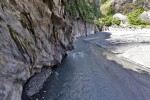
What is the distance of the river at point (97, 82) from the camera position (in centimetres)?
2891

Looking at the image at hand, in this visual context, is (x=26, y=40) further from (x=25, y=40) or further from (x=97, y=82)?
(x=97, y=82)

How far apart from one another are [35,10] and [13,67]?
15.5m

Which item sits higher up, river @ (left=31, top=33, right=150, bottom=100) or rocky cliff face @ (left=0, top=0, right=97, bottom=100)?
rocky cliff face @ (left=0, top=0, right=97, bottom=100)

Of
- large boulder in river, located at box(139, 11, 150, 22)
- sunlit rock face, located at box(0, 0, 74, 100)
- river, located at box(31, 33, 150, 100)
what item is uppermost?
sunlit rock face, located at box(0, 0, 74, 100)

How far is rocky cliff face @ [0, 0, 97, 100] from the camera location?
71.6 feet

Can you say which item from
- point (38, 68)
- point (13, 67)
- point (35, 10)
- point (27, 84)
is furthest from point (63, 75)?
point (13, 67)

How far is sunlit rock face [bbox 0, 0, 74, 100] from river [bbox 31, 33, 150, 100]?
3782 millimetres

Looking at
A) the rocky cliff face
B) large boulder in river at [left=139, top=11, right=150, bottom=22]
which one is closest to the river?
the rocky cliff face

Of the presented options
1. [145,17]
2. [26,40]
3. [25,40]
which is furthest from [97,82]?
[145,17]

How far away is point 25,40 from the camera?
28.3 m

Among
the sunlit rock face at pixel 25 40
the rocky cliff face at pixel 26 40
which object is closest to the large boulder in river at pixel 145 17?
the rocky cliff face at pixel 26 40

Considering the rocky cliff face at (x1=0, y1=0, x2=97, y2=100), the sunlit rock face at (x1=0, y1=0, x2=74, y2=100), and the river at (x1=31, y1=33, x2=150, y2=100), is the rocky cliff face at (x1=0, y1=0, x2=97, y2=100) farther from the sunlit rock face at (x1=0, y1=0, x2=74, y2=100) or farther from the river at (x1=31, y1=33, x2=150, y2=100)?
Answer: the river at (x1=31, y1=33, x2=150, y2=100)

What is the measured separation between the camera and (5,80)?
20719 mm

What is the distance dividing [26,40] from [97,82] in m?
13.6
